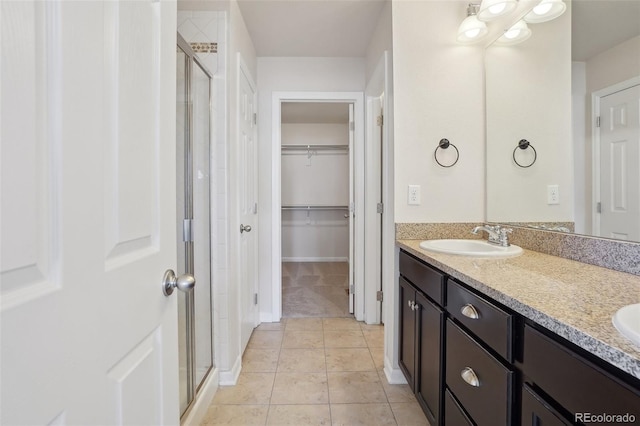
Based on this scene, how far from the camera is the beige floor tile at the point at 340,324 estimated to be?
2.57m

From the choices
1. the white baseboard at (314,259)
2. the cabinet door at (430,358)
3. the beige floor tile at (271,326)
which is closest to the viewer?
the cabinet door at (430,358)

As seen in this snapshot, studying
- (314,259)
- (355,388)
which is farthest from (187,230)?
(314,259)

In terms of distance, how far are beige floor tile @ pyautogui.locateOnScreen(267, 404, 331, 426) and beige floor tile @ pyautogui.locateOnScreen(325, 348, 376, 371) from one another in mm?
382

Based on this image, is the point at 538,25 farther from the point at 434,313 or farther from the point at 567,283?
the point at 434,313

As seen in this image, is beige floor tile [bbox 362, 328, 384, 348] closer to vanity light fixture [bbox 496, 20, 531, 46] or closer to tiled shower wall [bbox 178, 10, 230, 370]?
tiled shower wall [bbox 178, 10, 230, 370]

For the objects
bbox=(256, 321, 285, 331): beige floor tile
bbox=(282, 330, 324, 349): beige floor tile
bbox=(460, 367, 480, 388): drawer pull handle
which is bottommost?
bbox=(282, 330, 324, 349): beige floor tile

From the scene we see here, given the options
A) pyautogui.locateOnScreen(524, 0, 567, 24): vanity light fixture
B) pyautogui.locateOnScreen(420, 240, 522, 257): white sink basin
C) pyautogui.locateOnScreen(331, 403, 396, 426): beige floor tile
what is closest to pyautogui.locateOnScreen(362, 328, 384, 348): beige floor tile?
pyautogui.locateOnScreen(331, 403, 396, 426): beige floor tile

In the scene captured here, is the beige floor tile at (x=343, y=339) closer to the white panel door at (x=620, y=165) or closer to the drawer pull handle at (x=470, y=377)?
the drawer pull handle at (x=470, y=377)

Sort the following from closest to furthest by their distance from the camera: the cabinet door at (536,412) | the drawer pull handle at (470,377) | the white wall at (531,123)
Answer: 1. the cabinet door at (536,412)
2. the drawer pull handle at (470,377)
3. the white wall at (531,123)

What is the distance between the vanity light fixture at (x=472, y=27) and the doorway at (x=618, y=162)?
2.57 ft

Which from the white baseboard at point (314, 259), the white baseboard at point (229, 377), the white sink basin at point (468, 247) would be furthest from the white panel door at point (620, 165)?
the white baseboard at point (314, 259)

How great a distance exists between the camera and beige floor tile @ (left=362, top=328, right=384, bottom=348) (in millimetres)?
2287

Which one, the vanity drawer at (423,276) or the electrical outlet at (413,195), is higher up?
the electrical outlet at (413,195)

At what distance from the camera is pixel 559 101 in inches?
53.7
